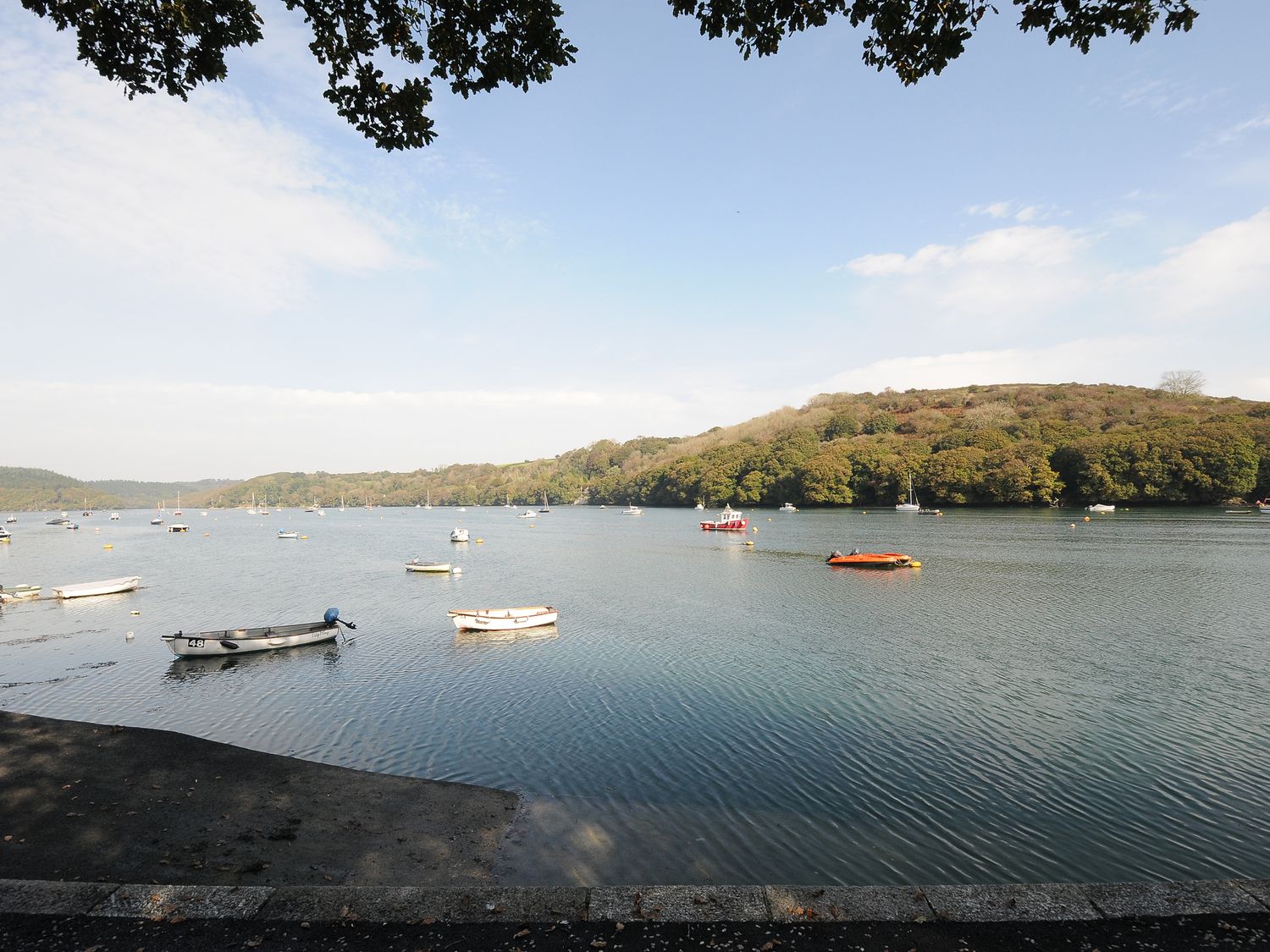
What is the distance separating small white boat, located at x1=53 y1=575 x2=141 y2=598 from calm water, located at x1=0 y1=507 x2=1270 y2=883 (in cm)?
142

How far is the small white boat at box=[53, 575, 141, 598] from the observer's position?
4025 cm

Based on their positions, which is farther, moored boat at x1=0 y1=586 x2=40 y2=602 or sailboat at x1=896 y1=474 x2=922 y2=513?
sailboat at x1=896 y1=474 x2=922 y2=513

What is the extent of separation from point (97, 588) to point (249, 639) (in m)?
25.0

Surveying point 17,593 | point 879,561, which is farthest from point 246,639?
point 879,561

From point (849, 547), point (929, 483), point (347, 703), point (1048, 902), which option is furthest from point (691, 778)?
point (929, 483)

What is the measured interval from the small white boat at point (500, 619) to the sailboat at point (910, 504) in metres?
112

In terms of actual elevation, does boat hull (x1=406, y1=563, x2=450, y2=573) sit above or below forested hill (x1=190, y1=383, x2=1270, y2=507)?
below

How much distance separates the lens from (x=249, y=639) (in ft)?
85.0

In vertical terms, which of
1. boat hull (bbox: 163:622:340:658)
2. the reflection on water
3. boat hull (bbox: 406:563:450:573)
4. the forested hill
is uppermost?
the forested hill

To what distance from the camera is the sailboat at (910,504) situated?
127 m

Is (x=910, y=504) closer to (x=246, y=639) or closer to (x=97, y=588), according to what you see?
(x=246, y=639)

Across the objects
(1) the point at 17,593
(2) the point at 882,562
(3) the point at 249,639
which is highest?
(1) the point at 17,593

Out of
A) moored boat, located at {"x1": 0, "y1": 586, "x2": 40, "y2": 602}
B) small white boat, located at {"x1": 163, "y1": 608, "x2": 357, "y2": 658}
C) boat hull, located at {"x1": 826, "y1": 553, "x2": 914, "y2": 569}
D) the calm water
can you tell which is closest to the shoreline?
the calm water

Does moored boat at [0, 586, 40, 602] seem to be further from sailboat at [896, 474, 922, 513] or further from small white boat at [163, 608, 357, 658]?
sailboat at [896, 474, 922, 513]
